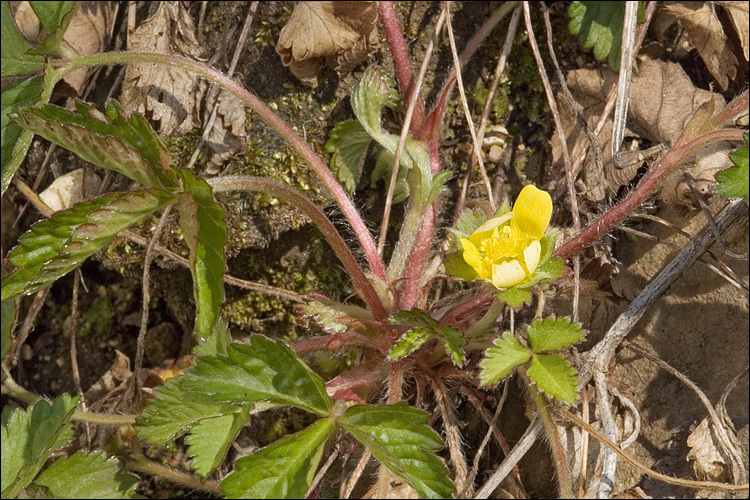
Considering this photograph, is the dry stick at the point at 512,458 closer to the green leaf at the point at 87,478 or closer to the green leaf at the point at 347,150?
the green leaf at the point at 347,150

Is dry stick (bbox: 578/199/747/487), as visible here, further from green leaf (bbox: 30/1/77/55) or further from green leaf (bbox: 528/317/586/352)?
green leaf (bbox: 30/1/77/55)

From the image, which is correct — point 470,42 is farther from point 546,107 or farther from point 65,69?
point 65,69

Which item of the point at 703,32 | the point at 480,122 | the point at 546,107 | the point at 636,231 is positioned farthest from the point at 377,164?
the point at 703,32

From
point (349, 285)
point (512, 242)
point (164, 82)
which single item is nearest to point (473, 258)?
point (512, 242)

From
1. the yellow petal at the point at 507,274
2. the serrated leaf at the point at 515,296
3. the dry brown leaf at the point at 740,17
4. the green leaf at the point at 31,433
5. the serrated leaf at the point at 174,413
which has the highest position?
the dry brown leaf at the point at 740,17

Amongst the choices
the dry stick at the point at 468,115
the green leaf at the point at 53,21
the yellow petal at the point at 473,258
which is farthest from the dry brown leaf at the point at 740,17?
the green leaf at the point at 53,21

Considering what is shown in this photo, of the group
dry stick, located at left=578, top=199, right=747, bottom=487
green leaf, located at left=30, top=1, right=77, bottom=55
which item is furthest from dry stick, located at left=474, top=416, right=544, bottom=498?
green leaf, located at left=30, top=1, right=77, bottom=55
